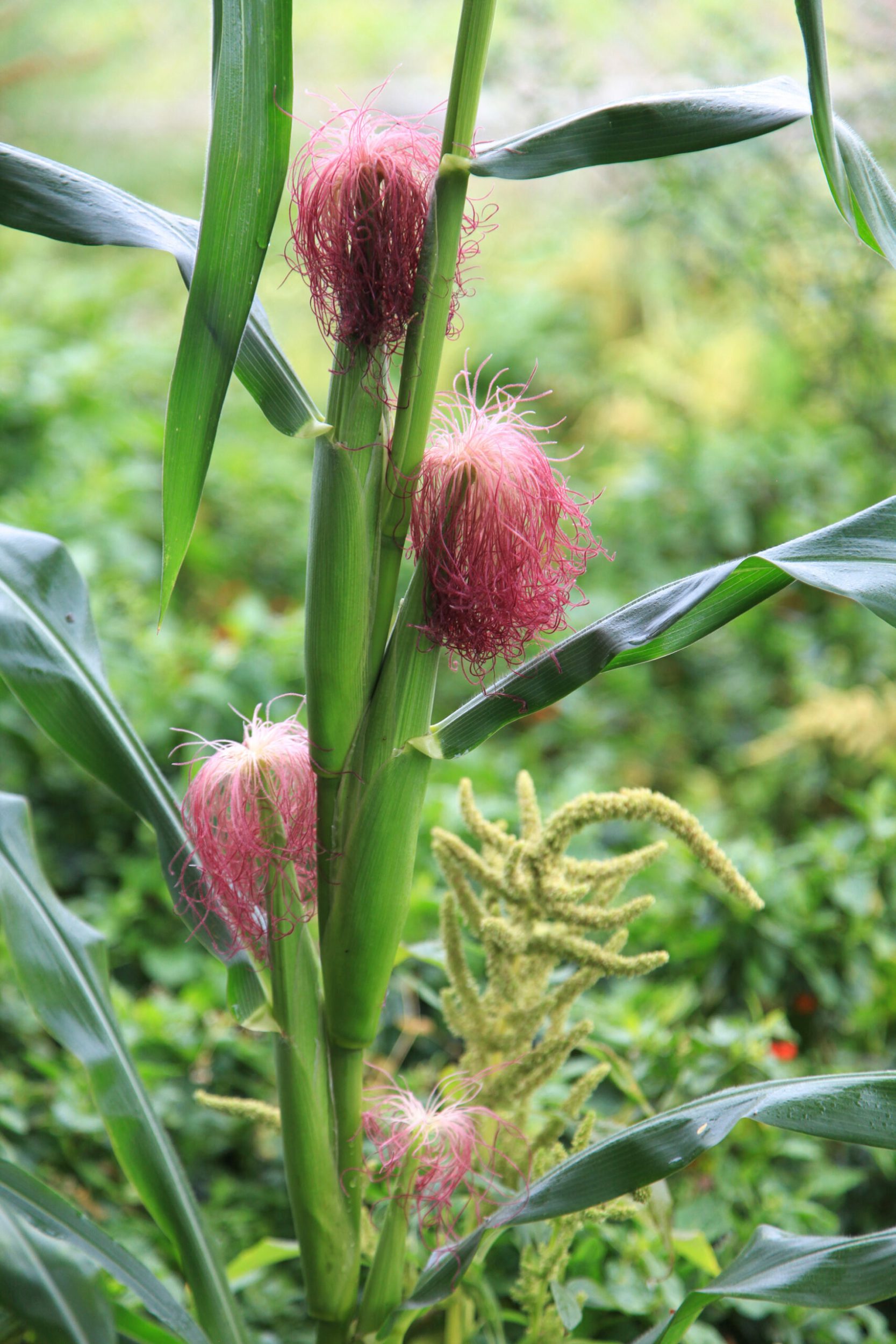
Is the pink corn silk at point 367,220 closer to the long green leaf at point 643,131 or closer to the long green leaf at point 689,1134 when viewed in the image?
the long green leaf at point 643,131

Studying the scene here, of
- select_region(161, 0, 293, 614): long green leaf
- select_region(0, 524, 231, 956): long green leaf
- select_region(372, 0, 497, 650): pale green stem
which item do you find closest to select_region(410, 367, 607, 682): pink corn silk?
select_region(372, 0, 497, 650): pale green stem

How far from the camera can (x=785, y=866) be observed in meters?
1.15

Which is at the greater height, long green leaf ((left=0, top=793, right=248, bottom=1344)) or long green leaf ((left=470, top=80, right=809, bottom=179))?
long green leaf ((left=470, top=80, right=809, bottom=179))

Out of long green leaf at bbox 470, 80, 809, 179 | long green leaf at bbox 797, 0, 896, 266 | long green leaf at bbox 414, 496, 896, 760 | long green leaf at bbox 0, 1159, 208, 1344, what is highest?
long green leaf at bbox 470, 80, 809, 179

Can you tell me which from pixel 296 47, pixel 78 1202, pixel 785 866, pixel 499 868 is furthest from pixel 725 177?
pixel 296 47

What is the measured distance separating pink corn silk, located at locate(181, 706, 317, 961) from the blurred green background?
0.79 ft

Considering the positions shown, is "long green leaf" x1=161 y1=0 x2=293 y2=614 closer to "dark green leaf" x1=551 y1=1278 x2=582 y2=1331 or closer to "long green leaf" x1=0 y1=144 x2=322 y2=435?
"long green leaf" x1=0 y1=144 x2=322 y2=435

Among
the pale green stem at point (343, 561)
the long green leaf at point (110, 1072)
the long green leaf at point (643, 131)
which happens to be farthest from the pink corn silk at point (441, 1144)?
the long green leaf at point (643, 131)

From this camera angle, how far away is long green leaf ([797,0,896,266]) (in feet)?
1.43

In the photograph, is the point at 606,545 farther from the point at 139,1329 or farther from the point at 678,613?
the point at 139,1329

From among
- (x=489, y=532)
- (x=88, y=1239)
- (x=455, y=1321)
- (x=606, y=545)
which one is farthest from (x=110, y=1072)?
(x=606, y=545)

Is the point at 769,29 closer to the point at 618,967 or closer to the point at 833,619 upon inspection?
the point at 833,619

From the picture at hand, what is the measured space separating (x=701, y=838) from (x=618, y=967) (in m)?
0.11

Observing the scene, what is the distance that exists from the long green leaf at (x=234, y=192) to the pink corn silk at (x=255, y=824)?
7.8 inches
